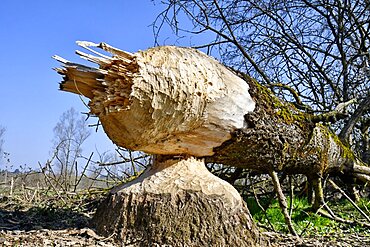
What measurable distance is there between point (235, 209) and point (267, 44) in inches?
204

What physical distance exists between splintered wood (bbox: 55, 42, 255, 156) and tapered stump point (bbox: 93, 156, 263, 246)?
0.84 feet

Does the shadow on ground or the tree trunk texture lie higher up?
the tree trunk texture

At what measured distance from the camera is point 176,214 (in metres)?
2.53

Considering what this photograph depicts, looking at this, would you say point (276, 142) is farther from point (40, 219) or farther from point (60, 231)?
point (40, 219)

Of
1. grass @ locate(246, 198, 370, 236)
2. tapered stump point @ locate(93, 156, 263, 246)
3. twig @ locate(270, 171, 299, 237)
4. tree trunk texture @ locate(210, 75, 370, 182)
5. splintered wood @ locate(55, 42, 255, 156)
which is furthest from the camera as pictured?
grass @ locate(246, 198, 370, 236)

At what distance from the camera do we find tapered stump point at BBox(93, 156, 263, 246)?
2.48m

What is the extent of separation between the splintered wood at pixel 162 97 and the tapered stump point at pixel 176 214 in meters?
0.26

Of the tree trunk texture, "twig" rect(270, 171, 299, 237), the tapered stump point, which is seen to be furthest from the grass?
the tapered stump point

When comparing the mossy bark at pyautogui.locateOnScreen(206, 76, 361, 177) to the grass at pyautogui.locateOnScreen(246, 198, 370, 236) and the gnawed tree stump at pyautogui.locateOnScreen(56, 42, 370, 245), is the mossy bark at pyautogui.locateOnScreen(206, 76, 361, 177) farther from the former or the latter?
the grass at pyautogui.locateOnScreen(246, 198, 370, 236)

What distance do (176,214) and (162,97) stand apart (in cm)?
73

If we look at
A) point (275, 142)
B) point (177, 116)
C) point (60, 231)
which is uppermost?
point (177, 116)

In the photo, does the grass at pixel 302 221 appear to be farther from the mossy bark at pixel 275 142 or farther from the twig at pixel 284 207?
the mossy bark at pixel 275 142

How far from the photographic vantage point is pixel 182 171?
2768 millimetres

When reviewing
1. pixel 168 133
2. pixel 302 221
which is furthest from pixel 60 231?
pixel 302 221
